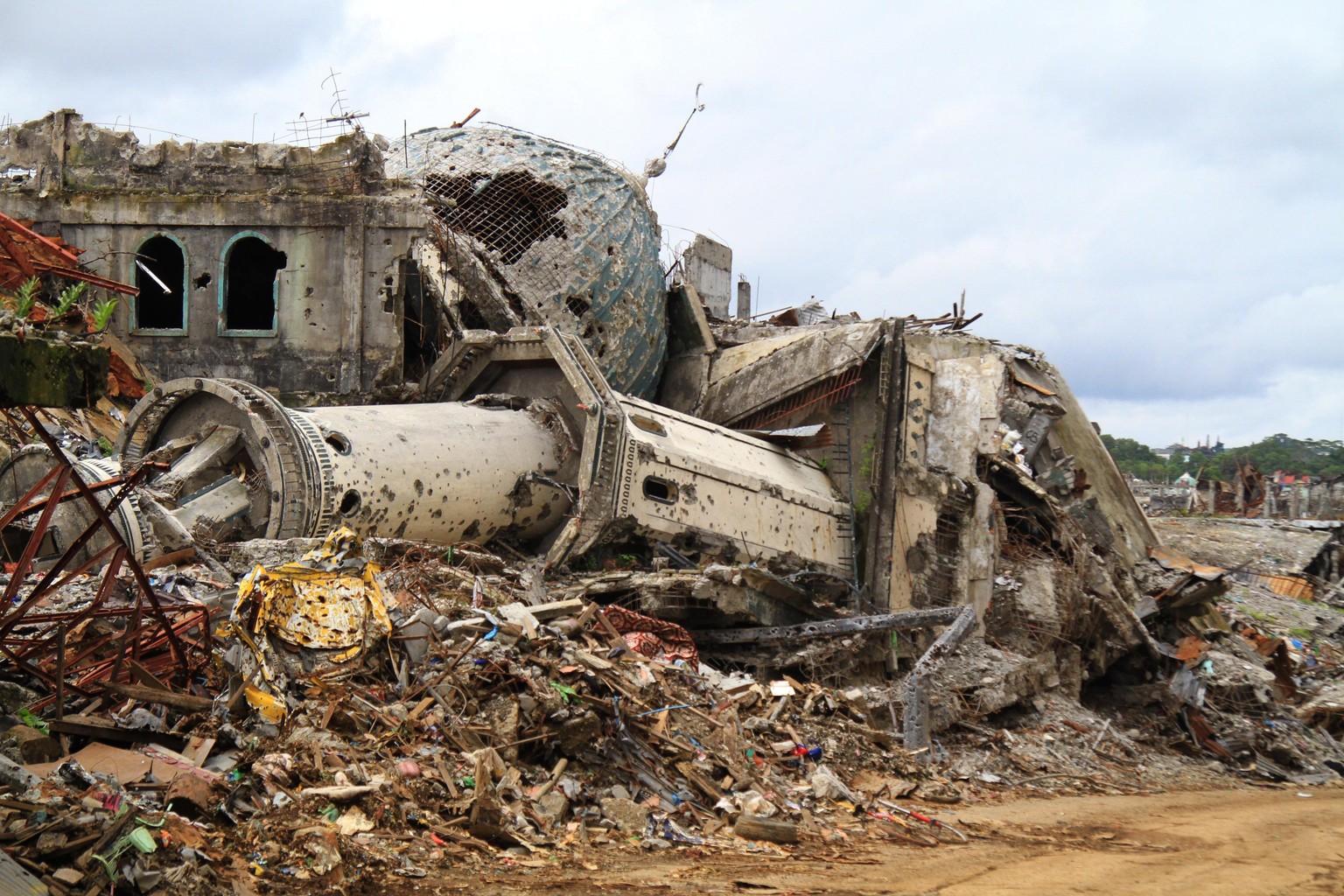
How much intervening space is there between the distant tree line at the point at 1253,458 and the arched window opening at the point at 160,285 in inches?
1447

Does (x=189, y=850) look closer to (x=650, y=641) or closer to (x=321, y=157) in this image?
(x=650, y=641)

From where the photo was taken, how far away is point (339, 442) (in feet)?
32.3

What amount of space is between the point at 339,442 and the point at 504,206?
5.36 metres

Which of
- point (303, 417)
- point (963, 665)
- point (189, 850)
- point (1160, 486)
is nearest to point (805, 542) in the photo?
point (963, 665)

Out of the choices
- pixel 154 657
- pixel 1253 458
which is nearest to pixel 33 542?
pixel 154 657

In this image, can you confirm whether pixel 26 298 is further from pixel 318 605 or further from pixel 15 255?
pixel 318 605

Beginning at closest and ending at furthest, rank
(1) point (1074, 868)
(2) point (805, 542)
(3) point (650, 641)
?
(1) point (1074, 868) < (3) point (650, 641) < (2) point (805, 542)

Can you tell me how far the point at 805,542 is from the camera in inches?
488

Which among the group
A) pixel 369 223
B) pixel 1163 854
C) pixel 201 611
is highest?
pixel 369 223

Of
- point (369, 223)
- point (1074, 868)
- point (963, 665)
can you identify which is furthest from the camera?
point (369, 223)

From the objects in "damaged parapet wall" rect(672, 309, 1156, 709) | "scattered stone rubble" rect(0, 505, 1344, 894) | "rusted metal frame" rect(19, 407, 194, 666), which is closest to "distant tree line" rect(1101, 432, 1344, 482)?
"damaged parapet wall" rect(672, 309, 1156, 709)

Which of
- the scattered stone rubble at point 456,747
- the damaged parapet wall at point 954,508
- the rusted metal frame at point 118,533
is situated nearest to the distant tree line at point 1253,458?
the damaged parapet wall at point 954,508

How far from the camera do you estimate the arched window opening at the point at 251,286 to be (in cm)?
1557

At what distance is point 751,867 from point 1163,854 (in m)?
2.58
